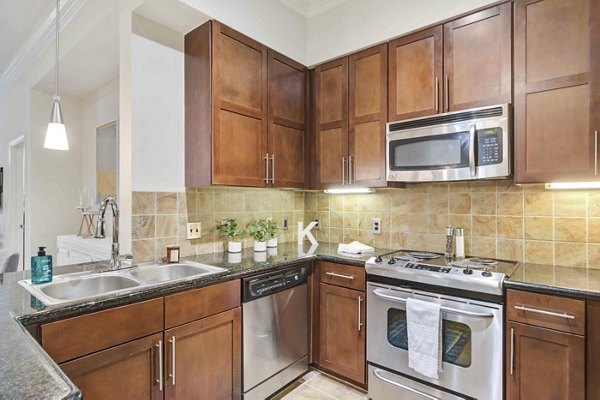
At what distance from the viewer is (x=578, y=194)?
6.31ft

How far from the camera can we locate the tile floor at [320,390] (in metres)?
2.19

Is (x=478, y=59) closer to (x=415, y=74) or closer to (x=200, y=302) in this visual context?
(x=415, y=74)

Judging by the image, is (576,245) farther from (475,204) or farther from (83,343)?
(83,343)

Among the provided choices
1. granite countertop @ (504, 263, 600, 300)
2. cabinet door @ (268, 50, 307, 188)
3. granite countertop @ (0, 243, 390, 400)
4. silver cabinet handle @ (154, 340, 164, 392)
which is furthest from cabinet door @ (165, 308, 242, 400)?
granite countertop @ (504, 263, 600, 300)

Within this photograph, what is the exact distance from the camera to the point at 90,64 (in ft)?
10.0

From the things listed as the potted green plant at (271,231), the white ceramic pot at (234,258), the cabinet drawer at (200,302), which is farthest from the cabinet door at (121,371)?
the potted green plant at (271,231)

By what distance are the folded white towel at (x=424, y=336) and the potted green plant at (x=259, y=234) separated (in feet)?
3.60

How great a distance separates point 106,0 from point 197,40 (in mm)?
790

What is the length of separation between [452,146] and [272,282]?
1430 millimetres

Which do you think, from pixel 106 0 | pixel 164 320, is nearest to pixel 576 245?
pixel 164 320

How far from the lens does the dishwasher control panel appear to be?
1.93 m

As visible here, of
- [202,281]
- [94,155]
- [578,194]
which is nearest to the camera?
[202,281]

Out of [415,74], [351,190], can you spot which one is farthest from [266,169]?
[415,74]

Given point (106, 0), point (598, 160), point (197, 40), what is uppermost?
point (106, 0)
